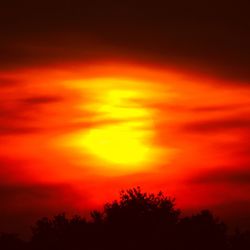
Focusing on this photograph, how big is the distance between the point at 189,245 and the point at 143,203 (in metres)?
9.22

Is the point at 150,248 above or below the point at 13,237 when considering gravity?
below

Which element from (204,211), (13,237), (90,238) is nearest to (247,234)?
(204,211)

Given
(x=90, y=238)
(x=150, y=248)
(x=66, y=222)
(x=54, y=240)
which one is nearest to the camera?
(x=150, y=248)

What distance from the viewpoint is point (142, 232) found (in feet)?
325

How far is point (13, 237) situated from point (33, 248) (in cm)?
1919

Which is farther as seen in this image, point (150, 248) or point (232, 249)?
point (232, 249)

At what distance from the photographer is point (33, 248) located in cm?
10994

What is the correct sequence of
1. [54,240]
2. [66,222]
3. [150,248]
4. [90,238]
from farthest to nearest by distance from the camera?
1. [66,222]
2. [54,240]
3. [90,238]
4. [150,248]

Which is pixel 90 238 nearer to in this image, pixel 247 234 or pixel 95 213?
pixel 95 213

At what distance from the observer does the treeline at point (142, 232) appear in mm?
97812

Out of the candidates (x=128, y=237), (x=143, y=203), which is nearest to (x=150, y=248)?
(x=128, y=237)

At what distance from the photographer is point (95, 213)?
109 m

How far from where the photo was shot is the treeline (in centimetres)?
9781

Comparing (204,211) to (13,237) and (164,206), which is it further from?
(13,237)
